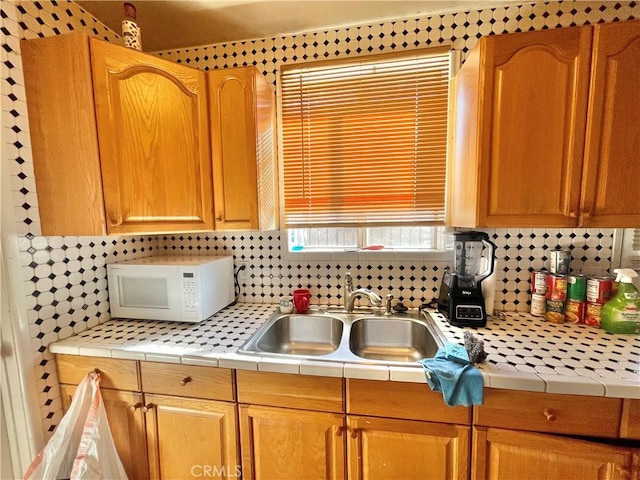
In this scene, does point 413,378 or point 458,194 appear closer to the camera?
point 413,378

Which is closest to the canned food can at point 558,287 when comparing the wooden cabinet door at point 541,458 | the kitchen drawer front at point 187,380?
the wooden cabinet door at point 541,458

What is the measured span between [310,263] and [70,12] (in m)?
1.67

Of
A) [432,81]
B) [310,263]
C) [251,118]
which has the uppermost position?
[432,81]

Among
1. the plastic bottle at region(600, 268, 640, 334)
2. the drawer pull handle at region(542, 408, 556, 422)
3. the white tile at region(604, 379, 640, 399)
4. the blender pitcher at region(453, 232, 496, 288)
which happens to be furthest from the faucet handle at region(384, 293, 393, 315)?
the plastic bottle at region(600, 268, 640, 334)

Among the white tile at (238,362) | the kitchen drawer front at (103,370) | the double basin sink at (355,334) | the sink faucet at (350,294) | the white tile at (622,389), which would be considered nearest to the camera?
the white tile at (622,389)

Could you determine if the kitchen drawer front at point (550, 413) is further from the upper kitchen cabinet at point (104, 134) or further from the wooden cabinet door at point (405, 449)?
the upper kitchen cabinet at point (104, 134)

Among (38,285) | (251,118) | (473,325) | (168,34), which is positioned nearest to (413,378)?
(473,325)

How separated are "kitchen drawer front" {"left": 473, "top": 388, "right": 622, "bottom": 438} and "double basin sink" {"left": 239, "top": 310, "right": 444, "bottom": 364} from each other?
37cm

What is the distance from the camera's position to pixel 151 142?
3.98 feet

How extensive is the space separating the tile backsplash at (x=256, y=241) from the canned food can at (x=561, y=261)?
0.21ft

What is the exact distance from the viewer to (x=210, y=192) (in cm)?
136

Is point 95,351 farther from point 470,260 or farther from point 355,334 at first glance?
point 470,260

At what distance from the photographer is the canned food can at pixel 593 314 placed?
1.25m

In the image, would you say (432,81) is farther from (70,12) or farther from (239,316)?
(70,12)
